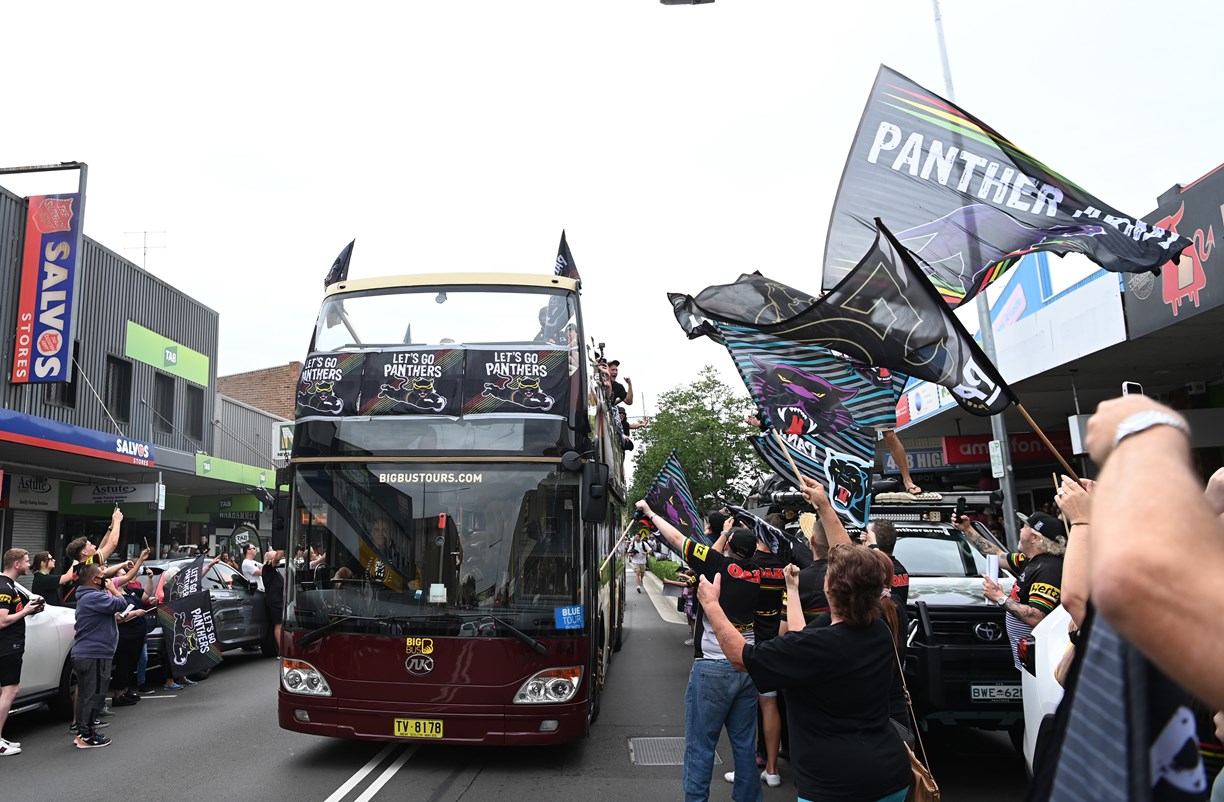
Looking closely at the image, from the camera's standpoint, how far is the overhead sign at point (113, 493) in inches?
756

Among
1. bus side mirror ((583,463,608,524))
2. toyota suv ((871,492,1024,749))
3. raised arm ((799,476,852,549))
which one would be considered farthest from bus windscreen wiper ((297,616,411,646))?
toyota suv ((871,492,1024,749))

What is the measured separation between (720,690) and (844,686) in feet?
6.60

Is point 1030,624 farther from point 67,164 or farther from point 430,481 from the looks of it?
point 67,164

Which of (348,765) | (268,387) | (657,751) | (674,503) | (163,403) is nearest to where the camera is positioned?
(674,503)

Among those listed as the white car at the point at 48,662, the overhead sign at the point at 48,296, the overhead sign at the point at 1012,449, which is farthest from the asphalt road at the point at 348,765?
the overhead sign at the point at 1012,449

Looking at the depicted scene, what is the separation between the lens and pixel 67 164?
1748cm

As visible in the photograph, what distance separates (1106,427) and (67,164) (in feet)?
68.0

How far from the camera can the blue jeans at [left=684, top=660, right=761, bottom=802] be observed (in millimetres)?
4980

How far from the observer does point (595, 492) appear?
686cm

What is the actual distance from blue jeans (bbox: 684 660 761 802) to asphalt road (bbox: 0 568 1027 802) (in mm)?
1555

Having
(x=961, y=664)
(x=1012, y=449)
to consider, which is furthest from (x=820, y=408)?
(x=1012, y=449)

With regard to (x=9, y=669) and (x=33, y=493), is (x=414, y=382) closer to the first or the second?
(x=9, y=669)

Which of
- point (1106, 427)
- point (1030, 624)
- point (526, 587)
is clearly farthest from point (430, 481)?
point (1106, 427)

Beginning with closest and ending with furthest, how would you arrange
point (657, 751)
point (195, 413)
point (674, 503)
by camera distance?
point (674, 503) < point (657, 751) < point (195, 413)
